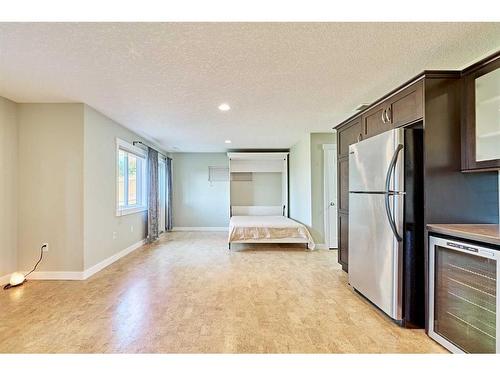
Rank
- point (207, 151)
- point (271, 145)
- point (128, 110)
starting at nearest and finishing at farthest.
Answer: point (128, 110) < point (271, 145) < point (207, 151)

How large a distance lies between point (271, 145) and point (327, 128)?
224 centimetres

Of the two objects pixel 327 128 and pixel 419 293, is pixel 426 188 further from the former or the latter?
pixel 327 128

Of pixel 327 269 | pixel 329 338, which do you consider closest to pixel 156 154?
pixel 327 269

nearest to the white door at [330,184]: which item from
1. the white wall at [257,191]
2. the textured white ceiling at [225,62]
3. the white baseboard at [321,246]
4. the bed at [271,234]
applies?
the white baseboard at [321,246]

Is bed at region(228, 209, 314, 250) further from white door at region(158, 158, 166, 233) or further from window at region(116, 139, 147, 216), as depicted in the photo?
white door at region(158, 158, 166, 233)

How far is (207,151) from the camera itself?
27.5 feet

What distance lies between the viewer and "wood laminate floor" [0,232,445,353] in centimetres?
215

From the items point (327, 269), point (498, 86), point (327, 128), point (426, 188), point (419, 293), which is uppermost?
point (327, 128)

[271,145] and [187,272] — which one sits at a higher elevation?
[271,145]

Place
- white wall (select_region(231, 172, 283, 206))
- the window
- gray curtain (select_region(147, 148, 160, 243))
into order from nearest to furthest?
the window, gray curtain (select_region(147, 148, 160, 243)), white wall (select_region(231, 172, 283, 206))

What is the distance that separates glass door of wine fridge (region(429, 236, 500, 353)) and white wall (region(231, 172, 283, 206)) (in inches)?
256

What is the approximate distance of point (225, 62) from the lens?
2.57 m

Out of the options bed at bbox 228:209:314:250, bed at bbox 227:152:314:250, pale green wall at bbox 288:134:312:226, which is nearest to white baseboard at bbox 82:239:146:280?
bed at bbox 228:209:314:250

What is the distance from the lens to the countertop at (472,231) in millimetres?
1744
